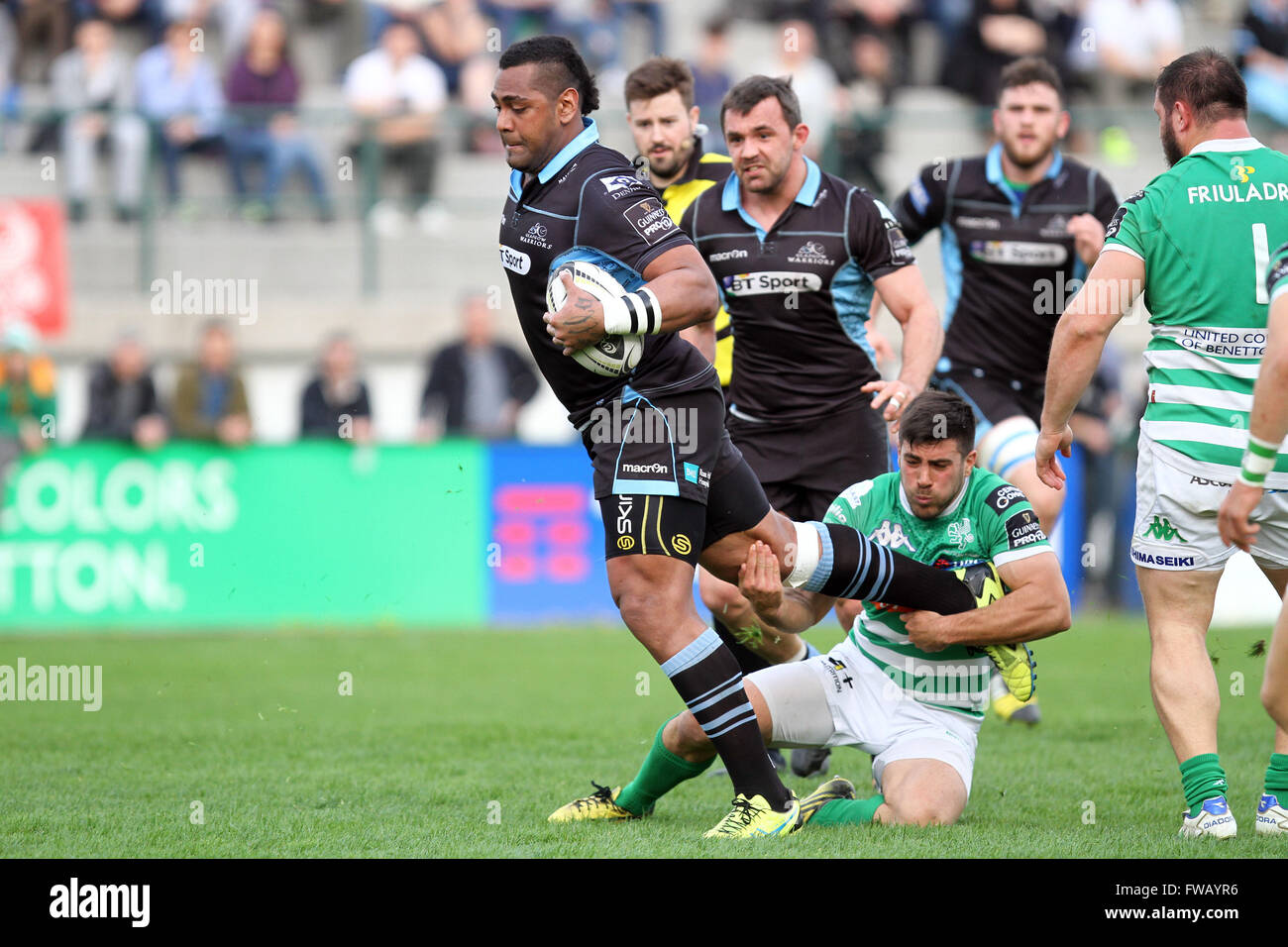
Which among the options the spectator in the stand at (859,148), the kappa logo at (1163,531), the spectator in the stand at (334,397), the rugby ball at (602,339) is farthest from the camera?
the spectator in the stand at (859,148)

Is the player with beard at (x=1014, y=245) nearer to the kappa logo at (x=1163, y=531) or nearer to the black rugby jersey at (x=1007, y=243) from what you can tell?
the black rugby jersey at (x=1007, y=243)

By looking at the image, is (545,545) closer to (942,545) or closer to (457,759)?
(457,759)

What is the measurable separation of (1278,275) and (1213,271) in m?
0.61

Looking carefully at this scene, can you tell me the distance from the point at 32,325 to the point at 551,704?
8723mm

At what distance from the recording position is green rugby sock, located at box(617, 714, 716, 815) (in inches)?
234

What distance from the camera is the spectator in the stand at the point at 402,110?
53.3 ft

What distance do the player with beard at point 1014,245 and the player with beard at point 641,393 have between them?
115 inches

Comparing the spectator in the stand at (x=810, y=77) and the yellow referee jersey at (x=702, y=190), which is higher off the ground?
the spectator in the stand at (x=810, y=77)

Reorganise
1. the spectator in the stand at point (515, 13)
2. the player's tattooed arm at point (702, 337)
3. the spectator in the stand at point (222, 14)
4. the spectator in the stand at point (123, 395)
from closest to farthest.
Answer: the player's tattooed arm at point (702, 337)
the spectator in the stand at point (123, 395)
the spectator in the stand at point (222, 14)
the spectator in the stand at point (515, 13)

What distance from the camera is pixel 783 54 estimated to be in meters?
18.0

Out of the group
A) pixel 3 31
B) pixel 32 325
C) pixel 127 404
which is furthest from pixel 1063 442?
pixel 3 31

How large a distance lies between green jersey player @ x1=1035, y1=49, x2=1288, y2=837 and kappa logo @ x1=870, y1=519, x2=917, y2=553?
2.52ft

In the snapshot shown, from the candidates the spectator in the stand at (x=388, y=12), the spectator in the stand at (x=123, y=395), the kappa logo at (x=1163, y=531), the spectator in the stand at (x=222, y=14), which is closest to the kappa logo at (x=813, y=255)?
the kappa logo at (x=1163, y=531)

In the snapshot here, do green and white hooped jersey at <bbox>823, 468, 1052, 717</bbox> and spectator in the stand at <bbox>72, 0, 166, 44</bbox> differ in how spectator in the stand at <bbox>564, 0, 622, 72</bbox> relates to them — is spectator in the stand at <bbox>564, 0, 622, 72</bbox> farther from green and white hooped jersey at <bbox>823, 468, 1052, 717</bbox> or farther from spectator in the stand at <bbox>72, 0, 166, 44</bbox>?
green and white hooped jersey at <bbox>823, 468, 1052, 717</bbox>
